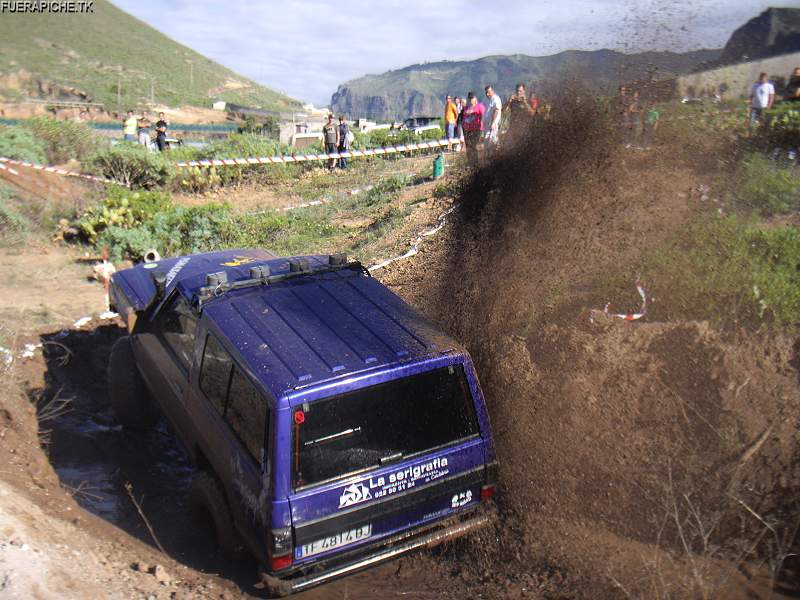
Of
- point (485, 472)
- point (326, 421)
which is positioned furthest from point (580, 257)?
point (326, 421)

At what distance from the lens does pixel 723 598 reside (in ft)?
12.1

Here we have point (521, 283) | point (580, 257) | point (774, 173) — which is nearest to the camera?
point (521, 283)

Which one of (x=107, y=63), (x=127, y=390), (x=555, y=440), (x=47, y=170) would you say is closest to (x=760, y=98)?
(x=555, y=440)

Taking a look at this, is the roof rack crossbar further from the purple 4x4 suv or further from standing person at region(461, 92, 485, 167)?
standing person at region(461, 92, 485, 167)

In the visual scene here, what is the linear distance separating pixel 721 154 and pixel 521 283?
4434 millimetres

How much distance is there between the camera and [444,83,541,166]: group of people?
8562mm

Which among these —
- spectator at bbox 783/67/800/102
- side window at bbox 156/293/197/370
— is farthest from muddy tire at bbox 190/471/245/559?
spectator at bbox 783/67/800/102

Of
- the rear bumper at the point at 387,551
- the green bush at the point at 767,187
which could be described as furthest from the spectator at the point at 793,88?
the rear bumper at the point at 387,551

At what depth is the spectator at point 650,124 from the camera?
26.0 feet

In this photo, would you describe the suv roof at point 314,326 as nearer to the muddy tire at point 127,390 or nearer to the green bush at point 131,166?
the muddy tire at point 127,390

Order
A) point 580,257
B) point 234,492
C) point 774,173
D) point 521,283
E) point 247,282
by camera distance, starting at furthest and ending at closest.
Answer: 1. point 774,173
2. point 580,257
3. point 521,283
4. point 247,282
5. point 234,492

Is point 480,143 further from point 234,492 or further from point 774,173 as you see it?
point 234,492

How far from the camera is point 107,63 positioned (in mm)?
66438

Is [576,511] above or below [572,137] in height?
below
